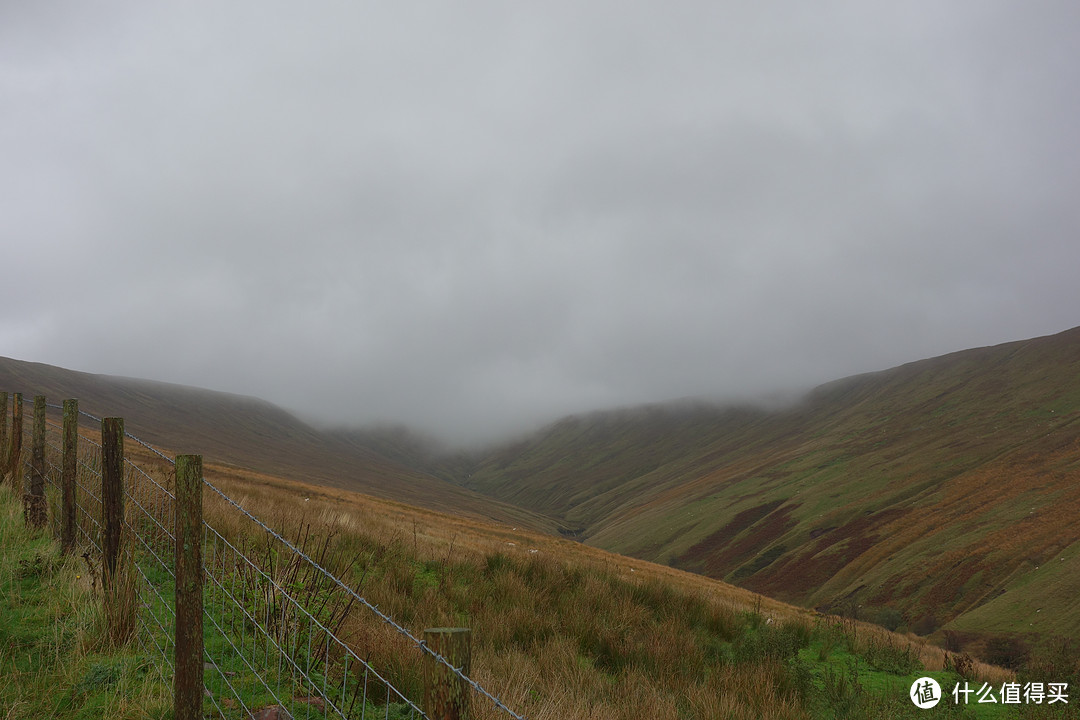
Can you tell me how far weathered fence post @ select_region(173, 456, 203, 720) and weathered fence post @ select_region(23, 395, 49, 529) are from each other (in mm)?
5004

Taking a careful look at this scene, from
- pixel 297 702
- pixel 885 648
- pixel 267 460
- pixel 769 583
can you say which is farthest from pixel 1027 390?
pixel 267 460

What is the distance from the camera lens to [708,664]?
7164 mm

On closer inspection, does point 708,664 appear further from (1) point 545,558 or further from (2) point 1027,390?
(2) point 1027,390

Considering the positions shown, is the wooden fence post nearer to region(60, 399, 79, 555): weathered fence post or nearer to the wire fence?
the wire fence

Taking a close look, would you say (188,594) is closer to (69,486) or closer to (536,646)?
(536,646)

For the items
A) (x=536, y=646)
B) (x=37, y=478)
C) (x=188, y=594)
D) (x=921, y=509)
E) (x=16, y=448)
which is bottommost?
(x=921, y=509)

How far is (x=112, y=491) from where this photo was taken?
5.79 metres

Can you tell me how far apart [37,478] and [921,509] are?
102025mm

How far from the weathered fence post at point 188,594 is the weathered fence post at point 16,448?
7.26 meters

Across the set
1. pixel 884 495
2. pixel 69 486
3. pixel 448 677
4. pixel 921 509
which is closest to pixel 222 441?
pixel 884 495

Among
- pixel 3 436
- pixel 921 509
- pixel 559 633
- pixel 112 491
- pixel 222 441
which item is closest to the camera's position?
pixel 112 491

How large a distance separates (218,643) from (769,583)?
94454 mm

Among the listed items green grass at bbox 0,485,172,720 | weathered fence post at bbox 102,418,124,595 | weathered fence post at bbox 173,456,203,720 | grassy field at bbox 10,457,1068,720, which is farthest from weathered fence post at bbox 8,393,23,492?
weathered fence post at bbox 173,456,203,720

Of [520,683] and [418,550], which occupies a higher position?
[520,683]
